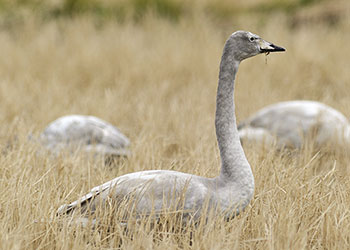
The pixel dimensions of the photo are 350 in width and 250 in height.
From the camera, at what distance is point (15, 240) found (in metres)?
1.99

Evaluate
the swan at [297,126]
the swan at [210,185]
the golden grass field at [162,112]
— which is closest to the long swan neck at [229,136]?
the swan at [210,185]

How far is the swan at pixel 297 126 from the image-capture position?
3.96 meters

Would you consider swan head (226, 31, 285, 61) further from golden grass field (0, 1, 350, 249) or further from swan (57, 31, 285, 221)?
golden grass field (0, 1, 350, 249)

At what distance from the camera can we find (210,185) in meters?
2.21

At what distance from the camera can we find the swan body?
3838 mm

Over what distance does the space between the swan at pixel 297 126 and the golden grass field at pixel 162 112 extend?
0.23 meters

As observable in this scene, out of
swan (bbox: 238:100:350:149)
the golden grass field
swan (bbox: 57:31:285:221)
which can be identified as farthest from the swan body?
swan (bbox: 57:31:285:221)

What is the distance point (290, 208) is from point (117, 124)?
2.70m

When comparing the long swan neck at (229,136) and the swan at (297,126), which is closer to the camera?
the long swan neck at (229,136)

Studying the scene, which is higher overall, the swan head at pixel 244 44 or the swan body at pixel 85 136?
the swan head at pixel 244 44

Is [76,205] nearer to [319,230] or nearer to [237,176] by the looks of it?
[237,176]

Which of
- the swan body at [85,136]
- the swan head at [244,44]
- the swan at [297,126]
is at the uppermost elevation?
the swan head at [244,44]

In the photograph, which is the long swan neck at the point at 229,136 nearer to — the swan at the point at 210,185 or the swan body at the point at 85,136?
the swan at the point at 210,185

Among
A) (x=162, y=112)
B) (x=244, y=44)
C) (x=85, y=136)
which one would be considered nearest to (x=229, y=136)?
(x=244, y=44)
